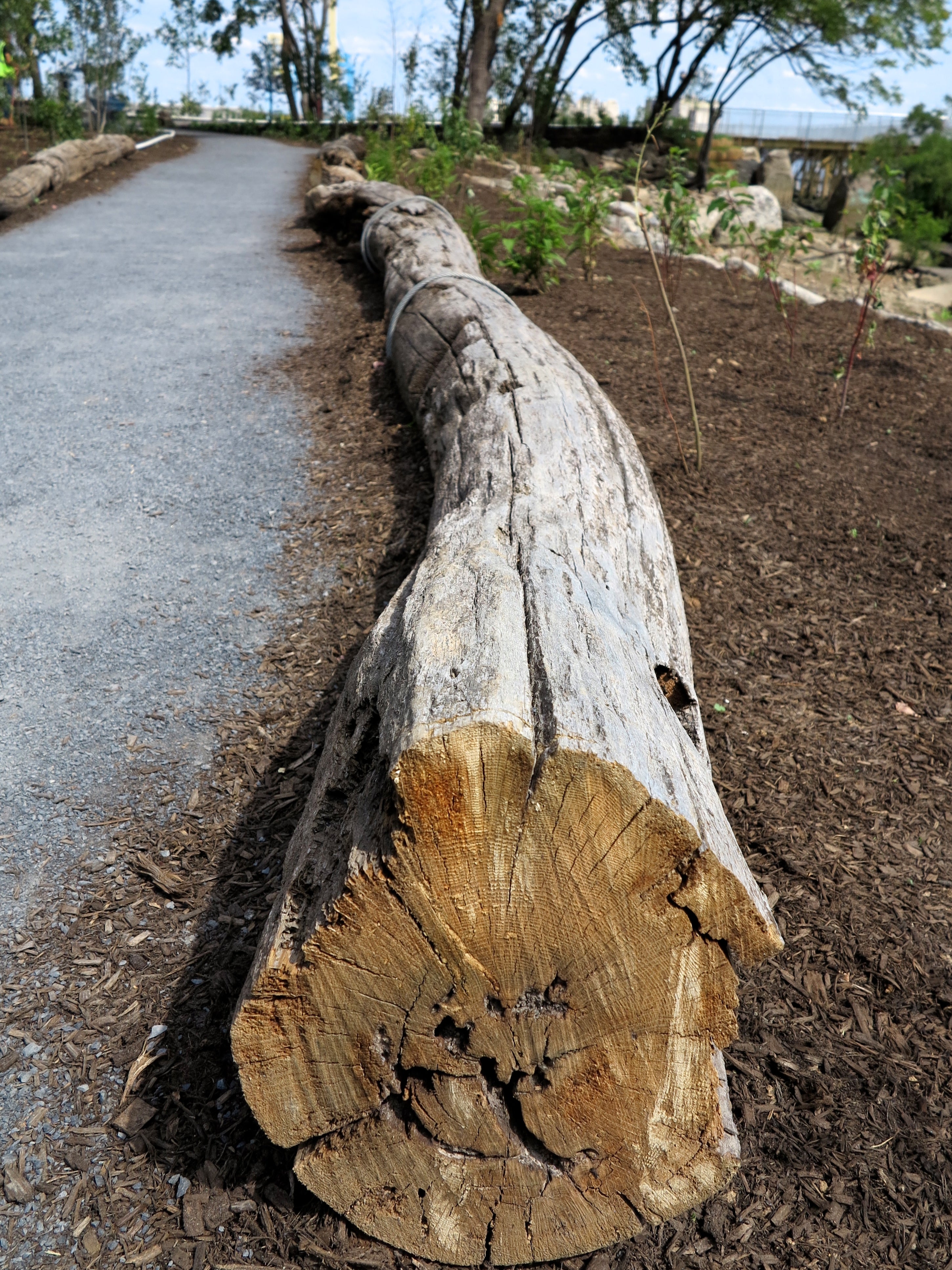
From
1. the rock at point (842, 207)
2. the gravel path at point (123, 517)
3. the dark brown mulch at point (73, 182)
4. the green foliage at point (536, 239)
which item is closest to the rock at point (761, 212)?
the rock at point (842, 207)

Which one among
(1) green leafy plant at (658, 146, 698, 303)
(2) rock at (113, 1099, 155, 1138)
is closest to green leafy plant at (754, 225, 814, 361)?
(1) green leafy plant at (658, 146, 698, 303)

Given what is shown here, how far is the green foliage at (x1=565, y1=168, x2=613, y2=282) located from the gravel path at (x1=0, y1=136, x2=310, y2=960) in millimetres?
2265

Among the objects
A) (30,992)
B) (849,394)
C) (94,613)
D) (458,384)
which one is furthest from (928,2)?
(30,992)

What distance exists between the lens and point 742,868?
1.68 meters

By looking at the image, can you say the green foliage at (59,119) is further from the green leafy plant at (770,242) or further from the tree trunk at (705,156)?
the tree trunk at (705,156)

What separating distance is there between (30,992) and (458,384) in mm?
3046

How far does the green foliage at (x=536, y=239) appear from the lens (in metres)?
6.84

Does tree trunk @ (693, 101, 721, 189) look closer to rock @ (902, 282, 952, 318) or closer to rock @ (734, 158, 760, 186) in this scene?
rock @ (734, 158, 760, 186)

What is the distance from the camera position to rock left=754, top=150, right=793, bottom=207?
815 inches

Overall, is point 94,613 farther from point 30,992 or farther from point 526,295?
point 526,295

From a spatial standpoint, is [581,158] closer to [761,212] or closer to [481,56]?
[481,56]

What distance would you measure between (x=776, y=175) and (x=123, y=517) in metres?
21.1

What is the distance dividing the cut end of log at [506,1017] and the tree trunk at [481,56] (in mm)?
18311

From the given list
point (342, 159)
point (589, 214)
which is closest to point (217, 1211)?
point (589, 214)
